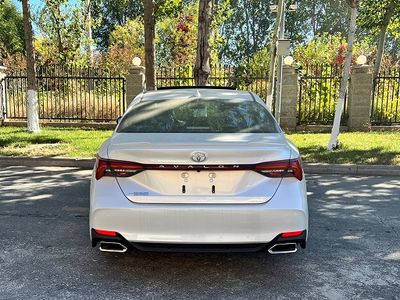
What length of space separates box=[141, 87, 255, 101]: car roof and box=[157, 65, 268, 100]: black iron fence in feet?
30.3

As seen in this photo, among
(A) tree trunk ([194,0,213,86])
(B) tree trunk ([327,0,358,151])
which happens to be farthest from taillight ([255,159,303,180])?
(B) tree trunk ([327,0,358,151])

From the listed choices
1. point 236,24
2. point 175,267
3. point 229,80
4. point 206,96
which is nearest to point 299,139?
point 229,80

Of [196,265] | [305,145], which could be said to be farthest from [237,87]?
[196,265]

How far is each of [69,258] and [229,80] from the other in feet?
36.0

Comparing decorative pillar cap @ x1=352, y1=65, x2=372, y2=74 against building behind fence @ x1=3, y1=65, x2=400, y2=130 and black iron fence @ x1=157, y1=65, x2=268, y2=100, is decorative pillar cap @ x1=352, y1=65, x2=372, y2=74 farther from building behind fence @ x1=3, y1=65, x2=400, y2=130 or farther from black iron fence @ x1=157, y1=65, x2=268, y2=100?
black iron fence @ x1=157, y1=65, x2=268, y2=100

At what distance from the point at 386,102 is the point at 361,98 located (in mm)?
1341

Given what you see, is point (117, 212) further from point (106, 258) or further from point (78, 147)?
point (78, 147)

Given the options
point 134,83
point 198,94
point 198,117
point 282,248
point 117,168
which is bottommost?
point 282,248

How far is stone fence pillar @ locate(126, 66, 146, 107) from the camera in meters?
13.3

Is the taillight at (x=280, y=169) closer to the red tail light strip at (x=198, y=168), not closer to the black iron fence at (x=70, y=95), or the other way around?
the red tail light strip at (x=198, y=168)

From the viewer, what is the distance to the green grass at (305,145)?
8928 mm

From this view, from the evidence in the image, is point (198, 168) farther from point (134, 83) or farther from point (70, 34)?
point (70, 34)

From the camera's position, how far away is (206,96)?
4438 mm

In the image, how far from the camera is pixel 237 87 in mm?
14414
